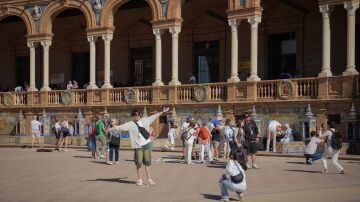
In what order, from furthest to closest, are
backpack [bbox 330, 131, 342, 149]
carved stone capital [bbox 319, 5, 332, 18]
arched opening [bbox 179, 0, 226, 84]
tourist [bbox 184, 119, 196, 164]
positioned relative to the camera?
arched opening [bbox 179, 0, 226, 84], carved stone capital [bbox 319, 5, 332, 18], tourist [bbox 184, 119, 196, 164], backpack [bbox 330, 131, 342, 149]

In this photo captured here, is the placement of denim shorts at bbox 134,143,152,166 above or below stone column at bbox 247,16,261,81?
below

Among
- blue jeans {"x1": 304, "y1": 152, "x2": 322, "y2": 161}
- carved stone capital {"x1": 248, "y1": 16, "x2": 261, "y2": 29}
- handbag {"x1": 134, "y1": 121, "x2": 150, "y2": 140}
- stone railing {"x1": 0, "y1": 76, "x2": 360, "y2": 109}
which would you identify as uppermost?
carved stone capital {"x1": 248, "y1": 16, "x2": 261, "y2": 29}

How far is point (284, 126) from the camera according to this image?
24844 mm

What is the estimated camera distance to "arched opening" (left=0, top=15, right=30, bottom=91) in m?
41.0

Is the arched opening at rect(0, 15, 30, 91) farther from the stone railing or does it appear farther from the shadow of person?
the shadow of person

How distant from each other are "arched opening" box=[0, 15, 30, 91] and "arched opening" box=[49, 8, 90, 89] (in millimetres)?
2263

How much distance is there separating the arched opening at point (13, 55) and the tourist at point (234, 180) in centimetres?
3095

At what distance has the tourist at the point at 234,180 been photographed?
38.5ft

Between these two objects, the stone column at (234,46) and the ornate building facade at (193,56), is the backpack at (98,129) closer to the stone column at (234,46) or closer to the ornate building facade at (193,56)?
the ornate building facade at (193,56)

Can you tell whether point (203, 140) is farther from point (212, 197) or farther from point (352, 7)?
point (352, 7)

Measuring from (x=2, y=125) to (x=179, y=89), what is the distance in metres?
12.7

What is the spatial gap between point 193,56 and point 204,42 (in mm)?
1019

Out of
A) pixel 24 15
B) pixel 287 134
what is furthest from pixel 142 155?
pixel 24 15

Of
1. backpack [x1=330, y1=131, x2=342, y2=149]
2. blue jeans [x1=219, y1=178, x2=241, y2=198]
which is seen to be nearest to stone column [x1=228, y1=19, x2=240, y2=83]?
backpack [x1=330, y1=131, x2=342, y2=149]
